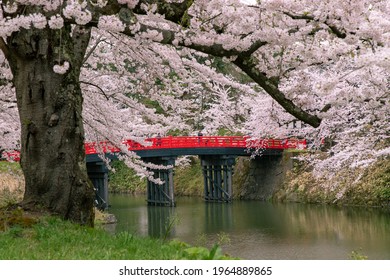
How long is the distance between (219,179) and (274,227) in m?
13.4

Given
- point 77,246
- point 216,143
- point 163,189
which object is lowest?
point 163,189

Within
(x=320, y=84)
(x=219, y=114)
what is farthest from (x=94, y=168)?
(x=320, y=84)

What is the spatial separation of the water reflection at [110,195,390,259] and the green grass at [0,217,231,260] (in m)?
4.52

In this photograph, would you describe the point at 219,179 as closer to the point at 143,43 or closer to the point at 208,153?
the point at 208,153

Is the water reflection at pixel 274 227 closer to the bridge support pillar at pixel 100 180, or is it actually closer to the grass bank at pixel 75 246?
the bridge support pillar at pixel 100 180

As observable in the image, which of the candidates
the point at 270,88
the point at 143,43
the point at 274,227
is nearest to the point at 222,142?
the point at 274,227

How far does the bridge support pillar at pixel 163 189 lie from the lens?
1233 inches

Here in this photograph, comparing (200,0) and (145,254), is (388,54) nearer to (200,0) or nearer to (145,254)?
(200,0)

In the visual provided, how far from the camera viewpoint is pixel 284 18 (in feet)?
24.2

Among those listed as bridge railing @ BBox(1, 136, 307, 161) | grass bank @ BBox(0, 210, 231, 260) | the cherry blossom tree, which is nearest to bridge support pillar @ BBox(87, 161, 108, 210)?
bridge railing @ BBox(1, 136, 307, 161)

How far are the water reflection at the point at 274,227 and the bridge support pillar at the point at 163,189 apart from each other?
0.98 metres

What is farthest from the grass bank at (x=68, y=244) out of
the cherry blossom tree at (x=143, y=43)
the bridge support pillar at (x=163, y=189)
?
the bridge support pillar at (x=163, y=189)

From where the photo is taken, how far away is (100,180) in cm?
2875

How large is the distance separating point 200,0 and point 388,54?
278 centimetres
